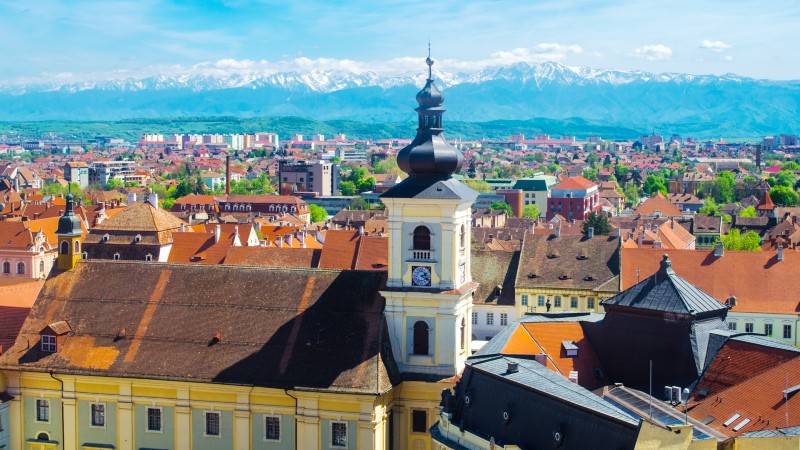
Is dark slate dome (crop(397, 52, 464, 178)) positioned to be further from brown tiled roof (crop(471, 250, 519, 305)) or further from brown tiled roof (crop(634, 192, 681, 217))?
brown tiled roof (crop(634, 192, 681, 217))

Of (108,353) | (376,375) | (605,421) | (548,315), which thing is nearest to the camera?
(605,421)

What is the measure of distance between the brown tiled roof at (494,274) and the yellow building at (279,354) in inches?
1272

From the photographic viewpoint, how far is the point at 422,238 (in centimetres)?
4688

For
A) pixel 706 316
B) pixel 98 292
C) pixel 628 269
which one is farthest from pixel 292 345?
pixel 628 269

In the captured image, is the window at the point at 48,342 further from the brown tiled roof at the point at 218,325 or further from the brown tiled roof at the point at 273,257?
the brown tiled roof at the point at 273,257

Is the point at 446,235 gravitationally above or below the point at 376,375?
above

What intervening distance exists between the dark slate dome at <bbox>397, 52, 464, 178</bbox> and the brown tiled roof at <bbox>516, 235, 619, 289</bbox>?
116 ft

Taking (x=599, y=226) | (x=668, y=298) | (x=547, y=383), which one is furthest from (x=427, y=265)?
(x=599, y=226)

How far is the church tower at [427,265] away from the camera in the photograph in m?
46.3

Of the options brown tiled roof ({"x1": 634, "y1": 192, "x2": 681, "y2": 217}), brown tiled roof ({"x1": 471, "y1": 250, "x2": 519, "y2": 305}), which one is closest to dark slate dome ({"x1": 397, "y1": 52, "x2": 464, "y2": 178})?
brown tiled roof ({"x1": 471, "y1": 250, "x2": 519, "y2": 305})

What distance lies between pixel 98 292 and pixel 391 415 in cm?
1559

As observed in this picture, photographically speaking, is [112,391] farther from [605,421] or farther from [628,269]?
[628,269]

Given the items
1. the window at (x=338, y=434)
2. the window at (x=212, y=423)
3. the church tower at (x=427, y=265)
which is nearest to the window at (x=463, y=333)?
the church tower at (x=427, y=265)

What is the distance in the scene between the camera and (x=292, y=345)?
46.2m
